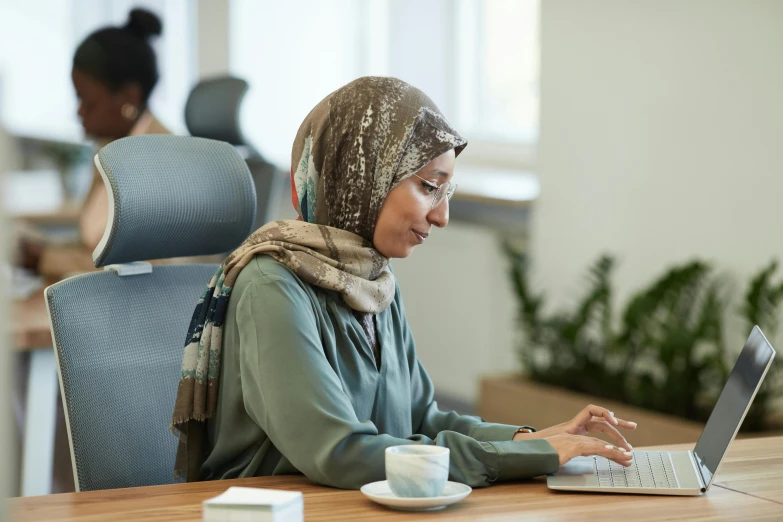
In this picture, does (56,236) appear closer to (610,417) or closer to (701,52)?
(701,52)

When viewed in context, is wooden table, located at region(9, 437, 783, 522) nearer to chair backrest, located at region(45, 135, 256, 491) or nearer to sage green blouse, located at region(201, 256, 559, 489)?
sage green blouse, located at region(201, 256, 559, 489)

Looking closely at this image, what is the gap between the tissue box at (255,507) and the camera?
1037 millimetres

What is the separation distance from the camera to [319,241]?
1516 mm

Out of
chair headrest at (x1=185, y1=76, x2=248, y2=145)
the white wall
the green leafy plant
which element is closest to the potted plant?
the green leafy plant

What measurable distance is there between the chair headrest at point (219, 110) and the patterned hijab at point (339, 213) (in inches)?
51.7

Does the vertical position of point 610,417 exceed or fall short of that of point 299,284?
it falls short

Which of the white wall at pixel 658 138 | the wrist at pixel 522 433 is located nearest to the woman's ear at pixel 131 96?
the white wall at pixel 658 138

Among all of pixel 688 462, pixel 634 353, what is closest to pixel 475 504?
pixel 688 462

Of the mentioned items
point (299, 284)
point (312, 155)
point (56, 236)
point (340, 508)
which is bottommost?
point (56, 236)

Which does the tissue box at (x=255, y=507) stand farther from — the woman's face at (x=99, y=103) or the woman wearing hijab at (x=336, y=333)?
the woman's face at (x=99, y=103)

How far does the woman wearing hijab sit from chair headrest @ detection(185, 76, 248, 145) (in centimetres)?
128

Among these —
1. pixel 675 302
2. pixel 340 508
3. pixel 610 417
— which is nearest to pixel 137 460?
pixel 340 508

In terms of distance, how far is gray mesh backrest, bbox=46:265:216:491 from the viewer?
5.30 ft

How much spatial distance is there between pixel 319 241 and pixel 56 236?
4.17 m
